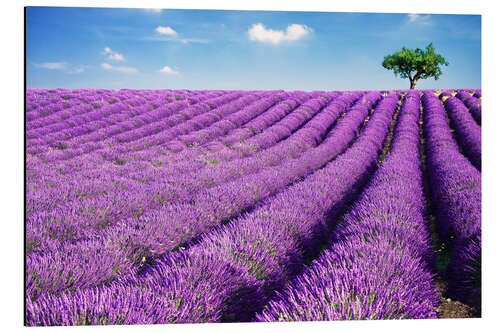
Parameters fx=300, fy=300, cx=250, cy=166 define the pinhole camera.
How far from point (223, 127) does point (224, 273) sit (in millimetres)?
8083

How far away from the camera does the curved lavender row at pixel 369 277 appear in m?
1.60

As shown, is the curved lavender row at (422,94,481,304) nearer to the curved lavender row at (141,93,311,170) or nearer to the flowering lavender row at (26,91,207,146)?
the curved lavender row at (141,93,311,170)

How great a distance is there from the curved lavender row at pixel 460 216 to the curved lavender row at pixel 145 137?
18.6 feet

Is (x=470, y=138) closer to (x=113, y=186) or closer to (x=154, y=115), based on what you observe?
(x=113, y=186)

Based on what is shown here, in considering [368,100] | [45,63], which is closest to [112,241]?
[45,63]

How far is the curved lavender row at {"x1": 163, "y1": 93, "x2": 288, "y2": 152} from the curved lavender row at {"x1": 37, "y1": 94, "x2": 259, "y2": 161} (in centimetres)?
54

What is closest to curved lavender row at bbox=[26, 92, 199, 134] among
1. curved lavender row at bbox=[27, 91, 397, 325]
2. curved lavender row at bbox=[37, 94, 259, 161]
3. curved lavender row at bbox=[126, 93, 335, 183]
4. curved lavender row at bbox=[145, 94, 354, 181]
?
curved lavender row at bbox=[37, 94, 259, 161]

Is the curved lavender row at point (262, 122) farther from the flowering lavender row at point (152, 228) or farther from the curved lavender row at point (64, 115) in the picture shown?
the curved lavender row at point (64, 115)

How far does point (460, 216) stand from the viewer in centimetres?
265

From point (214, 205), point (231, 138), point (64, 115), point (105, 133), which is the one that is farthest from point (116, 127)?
point (214, 205)

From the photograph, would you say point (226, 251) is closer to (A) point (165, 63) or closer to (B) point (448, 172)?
(A) point (165, 63)

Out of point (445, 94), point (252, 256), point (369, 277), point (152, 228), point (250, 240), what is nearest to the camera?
point (369, 277)

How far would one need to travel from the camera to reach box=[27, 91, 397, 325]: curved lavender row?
1.59m

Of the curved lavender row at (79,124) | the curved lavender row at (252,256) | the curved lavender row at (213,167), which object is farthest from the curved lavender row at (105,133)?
the curved lavender row at (252,256)
